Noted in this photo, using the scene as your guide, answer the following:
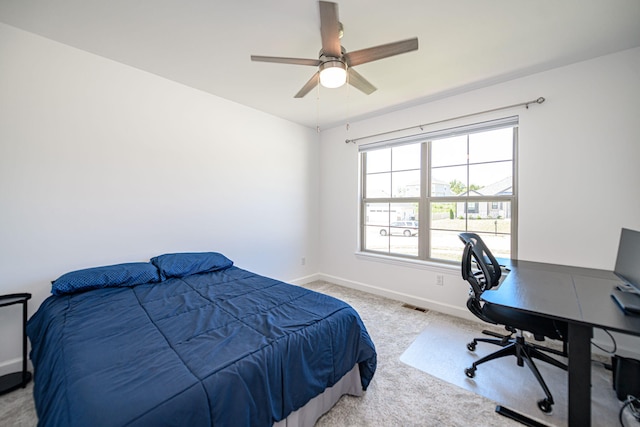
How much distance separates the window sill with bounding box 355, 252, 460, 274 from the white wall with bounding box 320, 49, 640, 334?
0.04 metres

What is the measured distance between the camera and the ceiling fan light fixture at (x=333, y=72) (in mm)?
1714

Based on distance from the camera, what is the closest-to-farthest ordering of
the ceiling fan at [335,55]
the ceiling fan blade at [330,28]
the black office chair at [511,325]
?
the ceiling fan blade at [330,28] → the ceiling fan at [335,55] → the black office chair at [511,325]

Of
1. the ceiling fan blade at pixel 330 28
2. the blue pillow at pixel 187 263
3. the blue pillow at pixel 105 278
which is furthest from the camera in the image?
the blue pillow at pixel 187 263

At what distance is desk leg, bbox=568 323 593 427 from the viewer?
4.14 ft

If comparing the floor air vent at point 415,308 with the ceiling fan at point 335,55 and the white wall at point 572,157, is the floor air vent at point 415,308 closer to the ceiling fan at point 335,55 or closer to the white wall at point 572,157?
the white wall at point 572,157

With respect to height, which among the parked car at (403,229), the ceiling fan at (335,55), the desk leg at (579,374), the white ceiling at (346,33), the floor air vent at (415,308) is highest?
the white ceiling at (346,33)

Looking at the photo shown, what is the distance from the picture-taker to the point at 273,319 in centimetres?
151

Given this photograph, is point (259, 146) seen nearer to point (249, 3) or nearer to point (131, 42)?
point (131, 42)

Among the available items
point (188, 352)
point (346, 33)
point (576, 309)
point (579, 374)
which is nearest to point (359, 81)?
point (346, 33)

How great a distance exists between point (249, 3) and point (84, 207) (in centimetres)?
222

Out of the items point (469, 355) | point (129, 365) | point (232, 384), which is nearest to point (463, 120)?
point (469, 355)

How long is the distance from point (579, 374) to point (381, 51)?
7.23 feet

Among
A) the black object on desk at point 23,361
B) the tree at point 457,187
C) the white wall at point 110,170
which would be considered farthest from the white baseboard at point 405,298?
the black object on desk at point 23,361

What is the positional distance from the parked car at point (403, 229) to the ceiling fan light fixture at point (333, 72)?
7.68ft
